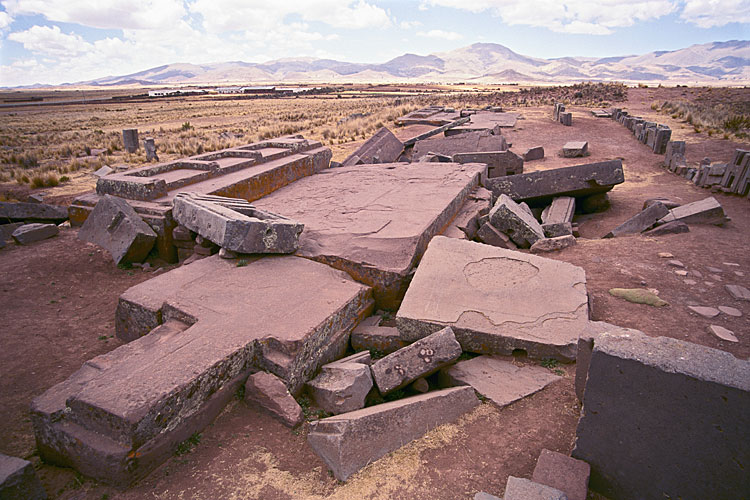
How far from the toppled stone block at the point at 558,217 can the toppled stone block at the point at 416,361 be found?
4198 millimetres

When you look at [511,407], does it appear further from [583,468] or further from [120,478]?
[120,478]

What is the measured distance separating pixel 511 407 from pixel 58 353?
13.7 ft

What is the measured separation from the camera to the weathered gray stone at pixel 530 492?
6.86ft

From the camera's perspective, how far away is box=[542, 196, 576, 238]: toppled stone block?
674cm

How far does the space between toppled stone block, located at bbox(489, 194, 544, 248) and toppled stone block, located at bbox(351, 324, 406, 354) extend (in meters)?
3.11

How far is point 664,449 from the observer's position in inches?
86.0

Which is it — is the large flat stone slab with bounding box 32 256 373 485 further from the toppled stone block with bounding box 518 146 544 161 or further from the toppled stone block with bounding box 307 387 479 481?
the toppled stone block with bounding box 518 146 544 161

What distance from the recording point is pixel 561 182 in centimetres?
805

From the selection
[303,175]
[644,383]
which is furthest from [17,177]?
[644,383]

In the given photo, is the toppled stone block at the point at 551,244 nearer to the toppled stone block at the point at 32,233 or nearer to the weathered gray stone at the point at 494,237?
the weathered gray stone at the point at 494,237

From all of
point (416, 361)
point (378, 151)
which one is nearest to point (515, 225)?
point (416, 361)

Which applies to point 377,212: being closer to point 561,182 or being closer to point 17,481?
point 561,182

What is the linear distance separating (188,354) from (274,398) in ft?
2.32

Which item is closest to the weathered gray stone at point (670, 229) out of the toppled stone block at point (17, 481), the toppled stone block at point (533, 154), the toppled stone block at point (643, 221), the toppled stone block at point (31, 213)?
the toppled stone block at point (643, 221)
